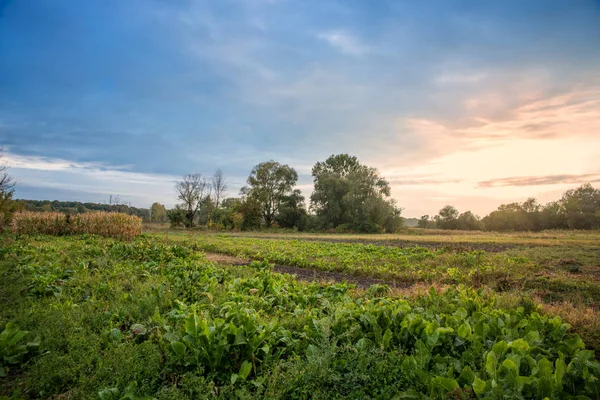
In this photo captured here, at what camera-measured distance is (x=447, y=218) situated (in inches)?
2360

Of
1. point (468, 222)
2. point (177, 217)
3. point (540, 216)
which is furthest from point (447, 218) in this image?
point (177, 217)

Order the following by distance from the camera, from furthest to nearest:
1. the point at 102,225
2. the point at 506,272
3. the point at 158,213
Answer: the point at 158,213 < the point at 102,225 < the point at 506,272

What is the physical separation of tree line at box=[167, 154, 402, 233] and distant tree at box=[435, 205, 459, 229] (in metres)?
13.0

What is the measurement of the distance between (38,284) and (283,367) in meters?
7.37

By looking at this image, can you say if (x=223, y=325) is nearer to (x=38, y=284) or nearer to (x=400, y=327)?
(x=400, y=327)

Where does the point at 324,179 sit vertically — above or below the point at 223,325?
above

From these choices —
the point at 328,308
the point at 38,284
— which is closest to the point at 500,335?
the point at 328,308

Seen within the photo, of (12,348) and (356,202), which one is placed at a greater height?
(356,202)

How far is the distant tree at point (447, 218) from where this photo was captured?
5878 centimetres

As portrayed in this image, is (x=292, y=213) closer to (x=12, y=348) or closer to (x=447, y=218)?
(x=447, y=218)

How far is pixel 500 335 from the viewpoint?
4.46 meters

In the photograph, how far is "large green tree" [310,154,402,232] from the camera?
50.8m

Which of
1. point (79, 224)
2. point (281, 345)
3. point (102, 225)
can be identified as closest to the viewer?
point (281, 345)

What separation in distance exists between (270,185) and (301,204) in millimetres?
7748
